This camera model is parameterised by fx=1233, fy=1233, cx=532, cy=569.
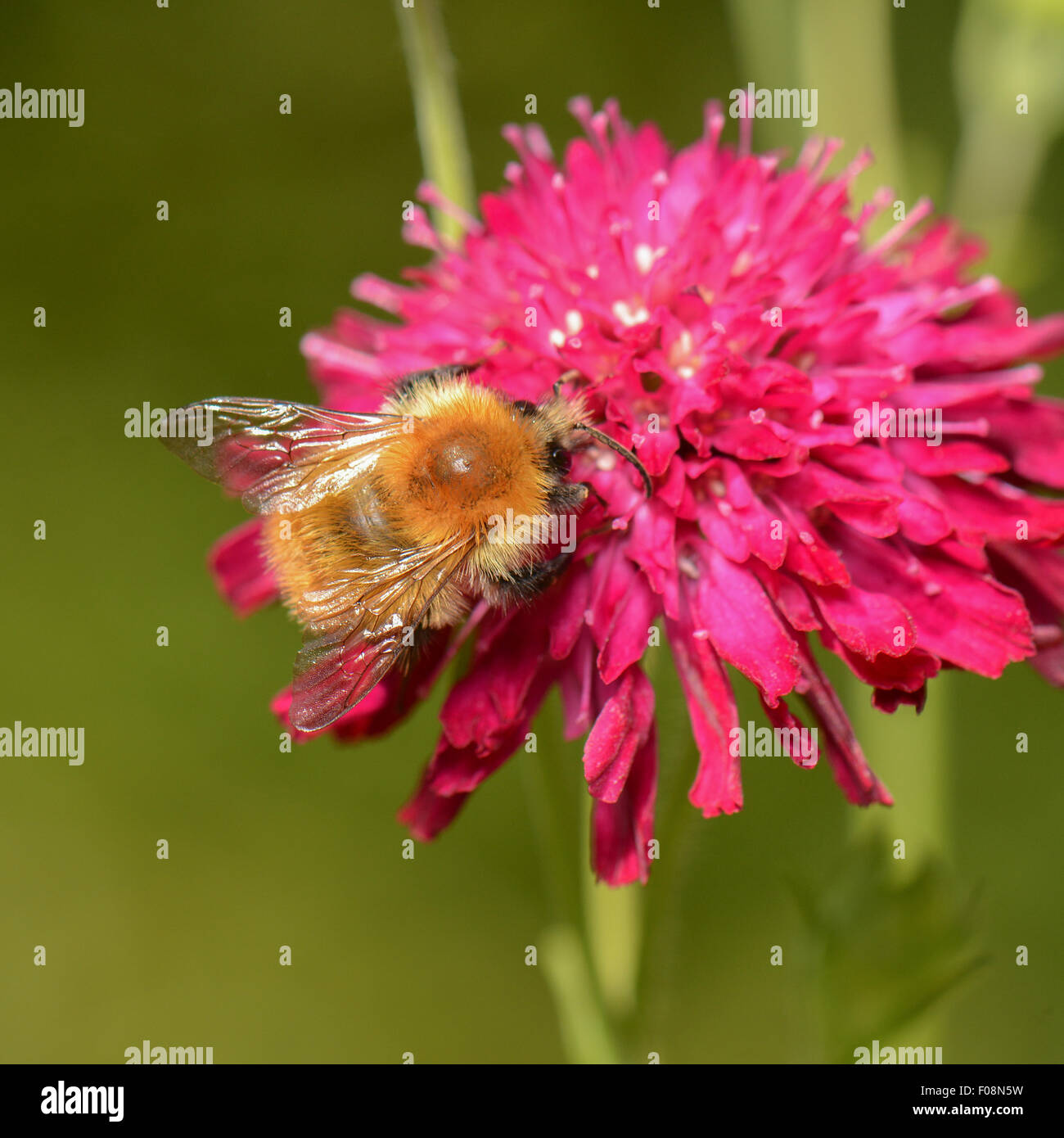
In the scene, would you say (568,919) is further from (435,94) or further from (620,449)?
(435,94)

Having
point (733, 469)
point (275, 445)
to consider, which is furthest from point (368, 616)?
point (733, 469)

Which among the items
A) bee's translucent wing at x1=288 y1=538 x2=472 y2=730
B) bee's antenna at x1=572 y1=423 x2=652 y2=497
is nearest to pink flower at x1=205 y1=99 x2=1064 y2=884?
bee's antenna at x1=572 y1=423 x2=652 y2=497

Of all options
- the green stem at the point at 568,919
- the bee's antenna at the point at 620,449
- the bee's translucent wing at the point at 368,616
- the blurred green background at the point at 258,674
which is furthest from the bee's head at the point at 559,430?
the blurred green background at the point at 258,674

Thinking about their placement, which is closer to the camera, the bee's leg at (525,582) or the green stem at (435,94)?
the bee's leg at (525,582)

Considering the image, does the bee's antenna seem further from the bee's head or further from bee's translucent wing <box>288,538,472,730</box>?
bee's translucent wing <box>288,538,472,730</box>

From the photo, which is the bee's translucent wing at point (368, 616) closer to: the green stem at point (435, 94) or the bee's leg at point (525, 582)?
the bee's leg at point (525, 582)
